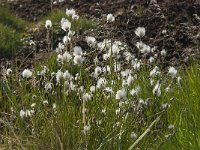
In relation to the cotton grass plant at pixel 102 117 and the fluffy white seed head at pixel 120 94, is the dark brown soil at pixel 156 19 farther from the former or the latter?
the fluffy white seed head at pixel 120 94

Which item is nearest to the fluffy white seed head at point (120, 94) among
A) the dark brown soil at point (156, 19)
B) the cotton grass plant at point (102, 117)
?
the cotton grass plant at point (102, 117)

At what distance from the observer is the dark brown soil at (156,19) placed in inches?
206

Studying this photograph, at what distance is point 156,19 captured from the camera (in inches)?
→ 234

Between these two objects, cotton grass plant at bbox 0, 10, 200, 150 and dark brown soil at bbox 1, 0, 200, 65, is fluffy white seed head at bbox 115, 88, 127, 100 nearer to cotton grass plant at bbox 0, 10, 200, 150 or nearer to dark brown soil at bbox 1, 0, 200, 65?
cotton grass plant at bbox 0, 10, 200, 150

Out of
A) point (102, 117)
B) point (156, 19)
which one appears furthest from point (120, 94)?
point (156, 19)

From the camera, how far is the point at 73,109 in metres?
3.26

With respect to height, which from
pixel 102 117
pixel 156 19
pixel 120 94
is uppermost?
pixel 120 94

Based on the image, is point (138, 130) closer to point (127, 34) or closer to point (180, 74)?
point (180, 74)

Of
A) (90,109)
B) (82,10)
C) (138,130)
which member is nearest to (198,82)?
(138,130)

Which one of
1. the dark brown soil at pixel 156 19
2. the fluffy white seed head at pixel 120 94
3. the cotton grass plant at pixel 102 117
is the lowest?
the dark brown soil at pixel 156 19

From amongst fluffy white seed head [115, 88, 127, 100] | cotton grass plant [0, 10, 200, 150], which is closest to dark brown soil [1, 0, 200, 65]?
cotton grass plant [0, 10, 200, 150]

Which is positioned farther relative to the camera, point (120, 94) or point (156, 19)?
point (156, 19)

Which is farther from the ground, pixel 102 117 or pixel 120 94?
pixel 120 94

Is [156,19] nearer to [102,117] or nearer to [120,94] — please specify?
[102,117]
